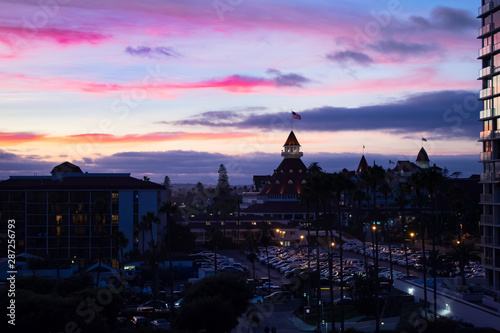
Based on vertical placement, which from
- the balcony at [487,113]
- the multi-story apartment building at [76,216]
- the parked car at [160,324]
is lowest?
the parked car at [160,324]

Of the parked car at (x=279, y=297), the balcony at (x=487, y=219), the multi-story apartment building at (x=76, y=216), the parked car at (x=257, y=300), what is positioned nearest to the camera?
the balcony at (x=487, y=219)

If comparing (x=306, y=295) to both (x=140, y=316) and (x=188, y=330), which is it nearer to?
(x=140, y=316)

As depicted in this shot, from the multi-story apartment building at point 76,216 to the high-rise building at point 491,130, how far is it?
188 ft

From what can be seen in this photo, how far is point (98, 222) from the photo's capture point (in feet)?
319

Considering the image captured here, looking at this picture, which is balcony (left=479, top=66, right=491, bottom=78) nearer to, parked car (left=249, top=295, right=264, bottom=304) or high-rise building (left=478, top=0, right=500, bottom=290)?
high-rise building (left=478, top=0, right=500, bottom=290)

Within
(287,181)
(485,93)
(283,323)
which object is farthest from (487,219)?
(287,181)

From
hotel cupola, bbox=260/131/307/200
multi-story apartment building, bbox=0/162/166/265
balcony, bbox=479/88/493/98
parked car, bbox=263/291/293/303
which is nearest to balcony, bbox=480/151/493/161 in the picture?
balcony, bbox=479/88/493/98

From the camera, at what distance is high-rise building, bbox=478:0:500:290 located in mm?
48781

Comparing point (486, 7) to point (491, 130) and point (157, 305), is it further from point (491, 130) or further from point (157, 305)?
point (157, 305)

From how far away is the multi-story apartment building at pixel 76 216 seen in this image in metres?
95.8

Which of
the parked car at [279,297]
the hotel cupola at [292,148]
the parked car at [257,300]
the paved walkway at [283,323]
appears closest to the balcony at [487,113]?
the paved walkway at [283,323]

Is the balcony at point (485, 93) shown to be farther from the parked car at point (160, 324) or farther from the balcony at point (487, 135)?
the parked car at point (160, 324)

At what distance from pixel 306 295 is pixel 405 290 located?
9.66m

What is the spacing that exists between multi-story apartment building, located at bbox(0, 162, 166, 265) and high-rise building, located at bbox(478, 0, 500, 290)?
188 ft
